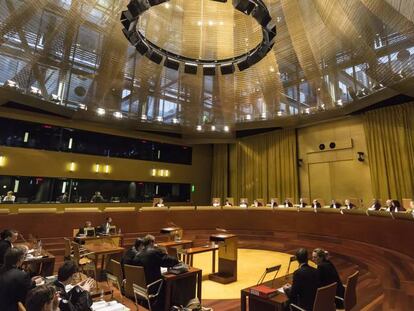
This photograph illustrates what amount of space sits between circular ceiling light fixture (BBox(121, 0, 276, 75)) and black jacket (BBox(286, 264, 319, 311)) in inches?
165

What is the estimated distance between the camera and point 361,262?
5758mm

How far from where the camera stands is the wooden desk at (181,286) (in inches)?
130

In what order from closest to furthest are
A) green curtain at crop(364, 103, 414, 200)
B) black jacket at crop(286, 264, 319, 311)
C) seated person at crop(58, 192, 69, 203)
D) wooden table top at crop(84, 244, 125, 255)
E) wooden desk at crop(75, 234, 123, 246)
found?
black jacket at crop(286, 264, 319, 311)
wooden table top at crop(84, 244, 125, 255)
wooden desk at crop(75, 234, 123, 246)
green curtain at crop(364, 103, 414, 200)
seated person at crop(58, 192, 69, 203)

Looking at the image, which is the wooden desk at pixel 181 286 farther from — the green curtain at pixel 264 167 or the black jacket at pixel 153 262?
the green curtain at pixel 264 167

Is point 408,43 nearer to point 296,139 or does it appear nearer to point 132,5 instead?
point 132,5

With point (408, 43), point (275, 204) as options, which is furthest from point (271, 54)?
point (275, 204)

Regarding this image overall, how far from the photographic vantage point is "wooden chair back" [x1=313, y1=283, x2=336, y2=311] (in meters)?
2.35

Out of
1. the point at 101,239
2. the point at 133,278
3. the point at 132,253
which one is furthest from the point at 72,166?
the point at 133,278

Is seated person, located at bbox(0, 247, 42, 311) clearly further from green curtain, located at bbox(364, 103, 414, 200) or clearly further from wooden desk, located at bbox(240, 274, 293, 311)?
green curtain, located at bbox(364, 103, 414, 200)

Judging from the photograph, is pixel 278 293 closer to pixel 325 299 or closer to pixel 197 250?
pixel 325 299

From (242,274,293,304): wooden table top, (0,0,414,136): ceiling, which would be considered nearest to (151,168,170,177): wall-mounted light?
(0,0,414,136): ceiling

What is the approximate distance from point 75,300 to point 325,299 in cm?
218

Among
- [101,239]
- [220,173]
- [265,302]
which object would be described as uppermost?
[220,173]

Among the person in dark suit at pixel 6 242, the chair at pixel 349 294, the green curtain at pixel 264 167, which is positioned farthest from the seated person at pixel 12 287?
the green curtain at pixel 264 167
